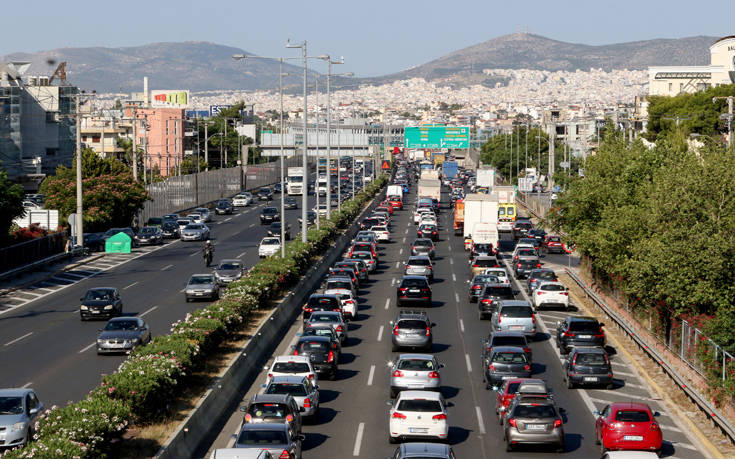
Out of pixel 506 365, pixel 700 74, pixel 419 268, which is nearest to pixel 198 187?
pixel 419 268

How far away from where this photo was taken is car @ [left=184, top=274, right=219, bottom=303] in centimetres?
4609

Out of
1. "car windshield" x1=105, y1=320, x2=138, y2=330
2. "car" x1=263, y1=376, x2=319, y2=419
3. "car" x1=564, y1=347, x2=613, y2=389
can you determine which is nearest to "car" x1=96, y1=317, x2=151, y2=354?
"car windshield" x1=105, y1=320, x2=138, y2=330

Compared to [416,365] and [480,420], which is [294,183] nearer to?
[416,365]

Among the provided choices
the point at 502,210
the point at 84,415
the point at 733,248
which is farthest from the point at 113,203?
the point at 84,415

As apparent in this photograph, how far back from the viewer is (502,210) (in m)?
86.9

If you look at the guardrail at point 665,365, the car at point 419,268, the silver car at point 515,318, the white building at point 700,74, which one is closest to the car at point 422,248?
the car at point 419,268

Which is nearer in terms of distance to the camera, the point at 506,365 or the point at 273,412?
the point at 273,412

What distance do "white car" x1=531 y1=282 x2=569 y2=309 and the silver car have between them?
26.0 feet

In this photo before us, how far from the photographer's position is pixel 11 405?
73.2 ft

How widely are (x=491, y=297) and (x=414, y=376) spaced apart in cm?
1562

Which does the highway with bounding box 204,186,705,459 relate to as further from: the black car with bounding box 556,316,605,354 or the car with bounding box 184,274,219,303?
the car with bounding box 184,274,219,303

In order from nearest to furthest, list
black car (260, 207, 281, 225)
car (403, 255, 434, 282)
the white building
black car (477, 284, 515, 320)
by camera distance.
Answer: black car (477, 284, 515, 320), car (403, 255, 434, 282), black car (260, 207, 281, 225), the white building

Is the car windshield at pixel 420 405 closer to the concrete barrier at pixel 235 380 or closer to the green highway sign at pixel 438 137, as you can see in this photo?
the concrete barrier at pixel 235 380

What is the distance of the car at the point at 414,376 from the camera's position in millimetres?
28625
